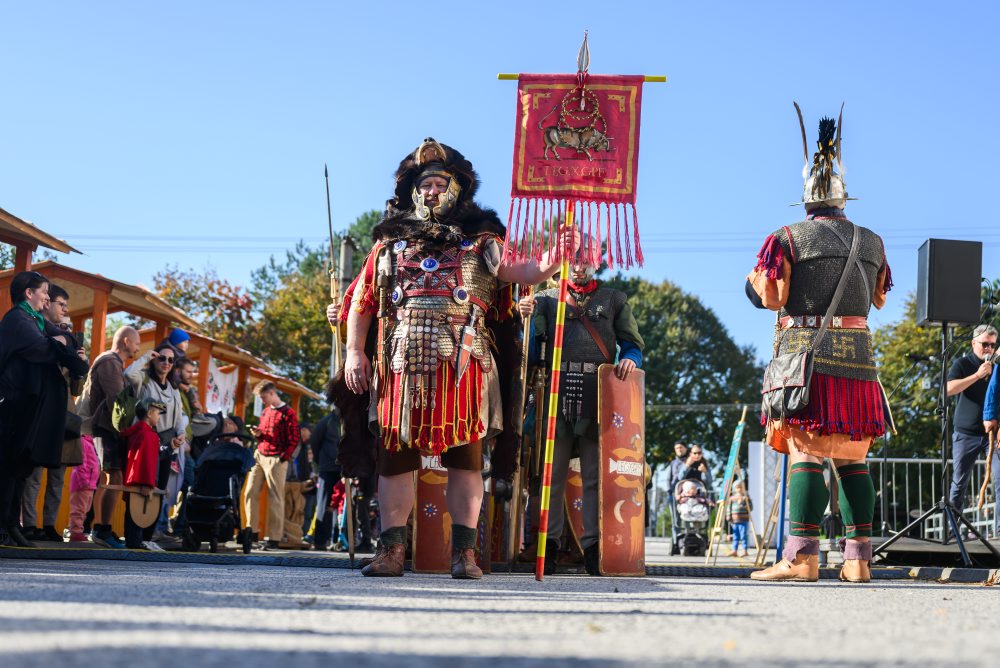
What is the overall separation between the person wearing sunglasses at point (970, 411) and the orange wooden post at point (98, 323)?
7.93 metres

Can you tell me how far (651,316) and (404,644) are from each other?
47620mm

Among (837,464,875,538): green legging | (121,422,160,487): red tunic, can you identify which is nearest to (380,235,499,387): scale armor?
(837,464,875,538): green legging

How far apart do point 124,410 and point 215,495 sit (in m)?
1.31

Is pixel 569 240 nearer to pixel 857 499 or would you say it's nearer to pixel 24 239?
pixel 857 499

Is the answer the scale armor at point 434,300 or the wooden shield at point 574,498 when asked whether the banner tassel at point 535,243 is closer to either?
the scale armor at point 434,300


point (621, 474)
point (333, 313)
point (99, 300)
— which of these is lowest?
point (621, 474)

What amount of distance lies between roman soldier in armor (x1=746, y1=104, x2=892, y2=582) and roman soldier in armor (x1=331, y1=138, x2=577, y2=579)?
136cm

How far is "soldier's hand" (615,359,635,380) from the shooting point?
25.8ft

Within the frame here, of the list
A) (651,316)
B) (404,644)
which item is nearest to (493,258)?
(404,644)

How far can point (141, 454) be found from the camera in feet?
31.4

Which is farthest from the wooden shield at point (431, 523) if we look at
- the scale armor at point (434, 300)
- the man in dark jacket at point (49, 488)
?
the man in dark jacket at point (49, 488)

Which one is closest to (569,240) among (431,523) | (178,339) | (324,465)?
(431,523)

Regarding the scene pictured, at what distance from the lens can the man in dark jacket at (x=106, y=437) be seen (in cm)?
973

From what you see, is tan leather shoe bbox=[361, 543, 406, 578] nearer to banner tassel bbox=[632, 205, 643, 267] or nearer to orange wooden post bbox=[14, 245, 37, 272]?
banner tassel bbox=[632, 205, 643, 267]
